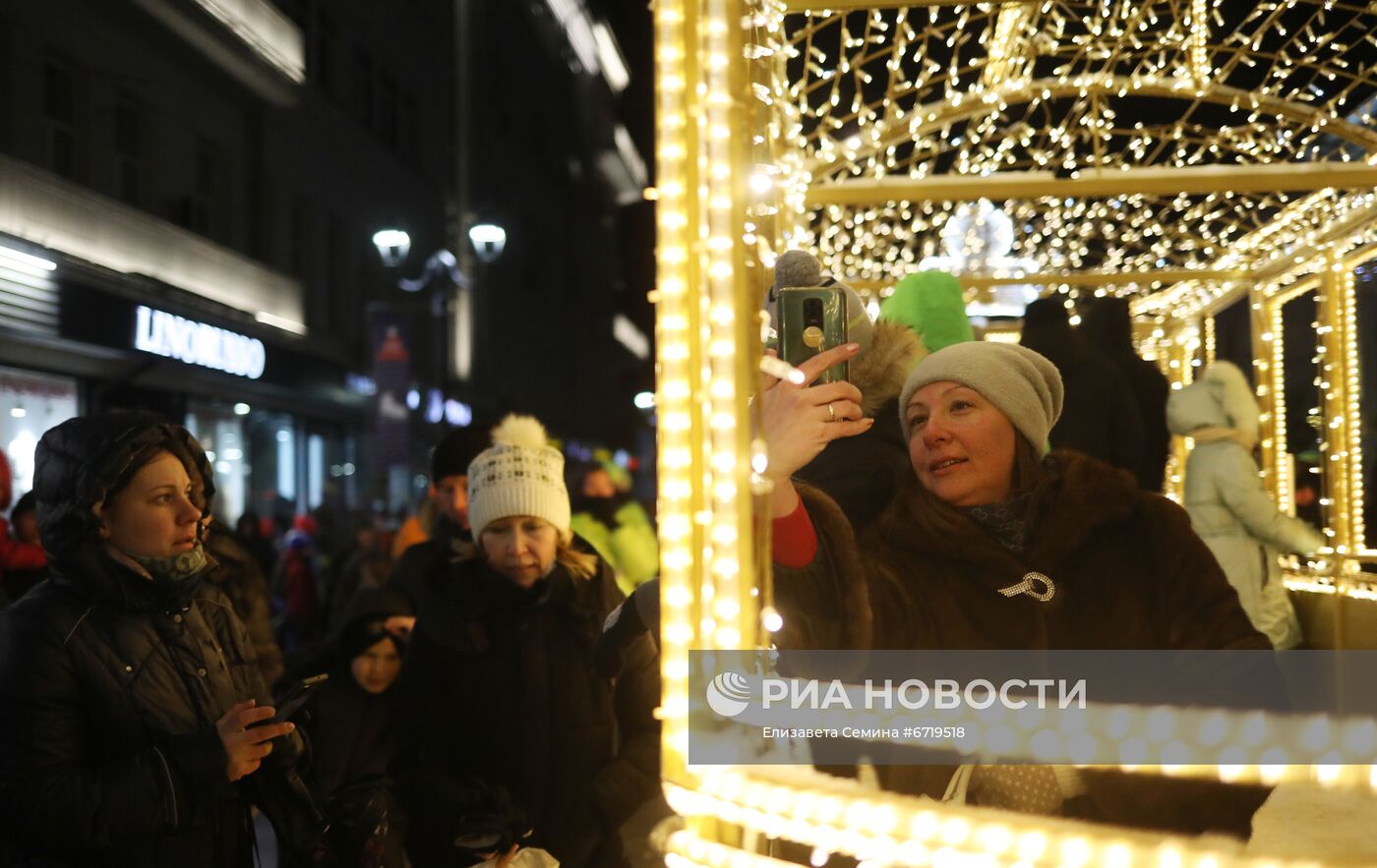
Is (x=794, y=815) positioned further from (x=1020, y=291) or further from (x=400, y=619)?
(x=1020, y=291)

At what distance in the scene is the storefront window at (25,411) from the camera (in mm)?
12516

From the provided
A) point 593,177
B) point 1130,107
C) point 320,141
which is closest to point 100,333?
point 320,141

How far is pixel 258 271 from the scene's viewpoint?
63.9 ft

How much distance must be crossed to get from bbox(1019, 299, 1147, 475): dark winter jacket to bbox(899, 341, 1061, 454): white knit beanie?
0.95 meters

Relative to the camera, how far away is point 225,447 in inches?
720

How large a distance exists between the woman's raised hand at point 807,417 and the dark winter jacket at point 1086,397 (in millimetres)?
1270

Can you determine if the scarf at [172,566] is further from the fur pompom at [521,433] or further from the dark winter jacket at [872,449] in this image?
the dark winter jacket at [872,449]

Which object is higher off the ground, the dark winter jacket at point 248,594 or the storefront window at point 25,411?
the storefront window at point 25,411

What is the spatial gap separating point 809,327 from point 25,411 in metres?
12.5

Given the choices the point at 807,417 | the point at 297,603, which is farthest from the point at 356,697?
the point at 297,603

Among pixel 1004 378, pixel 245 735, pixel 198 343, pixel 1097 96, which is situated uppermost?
pixel 198 343

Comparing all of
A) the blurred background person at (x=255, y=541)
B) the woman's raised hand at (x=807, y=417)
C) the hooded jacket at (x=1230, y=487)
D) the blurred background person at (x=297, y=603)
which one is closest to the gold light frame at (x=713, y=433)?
the woman's raised hand at (x=807, y=417)

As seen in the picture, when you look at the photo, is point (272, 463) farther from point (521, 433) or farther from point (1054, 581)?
point (1054, 581)

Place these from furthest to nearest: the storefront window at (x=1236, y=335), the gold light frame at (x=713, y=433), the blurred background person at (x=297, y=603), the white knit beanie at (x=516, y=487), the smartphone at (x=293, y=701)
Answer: the blurred background person at (x=297, y=603) < the storefront window at (x=1236, y=335) < the white knit beanie at (x=516, y=487) < the smartphone at (x=293, y=701) < the gold light frame at (x=713, y=433)
